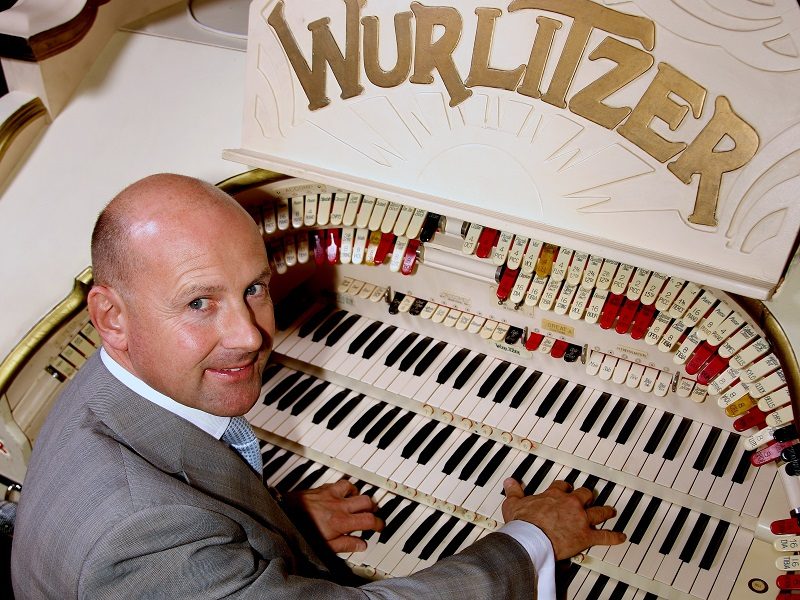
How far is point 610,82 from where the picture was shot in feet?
5.89

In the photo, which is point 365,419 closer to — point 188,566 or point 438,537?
point 438,537

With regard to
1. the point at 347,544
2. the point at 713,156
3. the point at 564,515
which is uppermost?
the point at 713,156

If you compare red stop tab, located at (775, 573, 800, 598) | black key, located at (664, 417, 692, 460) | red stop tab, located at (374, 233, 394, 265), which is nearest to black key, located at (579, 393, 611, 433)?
black key, located at (664, 417, 692, 460)

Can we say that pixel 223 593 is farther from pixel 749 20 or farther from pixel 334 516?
pixel 749 20

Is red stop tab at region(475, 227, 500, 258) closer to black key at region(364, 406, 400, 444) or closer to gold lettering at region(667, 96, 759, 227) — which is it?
gold lettering at region(667, 96, 759, 227)

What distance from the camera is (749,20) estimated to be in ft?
5.36

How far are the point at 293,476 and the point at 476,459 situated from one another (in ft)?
1.88

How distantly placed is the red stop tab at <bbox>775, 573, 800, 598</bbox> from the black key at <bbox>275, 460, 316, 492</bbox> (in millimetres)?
1364

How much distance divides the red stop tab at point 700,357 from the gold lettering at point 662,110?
57 centimetres

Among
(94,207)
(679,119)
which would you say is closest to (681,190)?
(679,119)

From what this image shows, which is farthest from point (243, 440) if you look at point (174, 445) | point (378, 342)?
point (378, 342)

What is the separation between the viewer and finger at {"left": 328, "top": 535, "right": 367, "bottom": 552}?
245 centimetres

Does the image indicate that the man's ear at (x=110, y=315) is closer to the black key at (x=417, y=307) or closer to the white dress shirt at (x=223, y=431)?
the white dress shirt at (x=223, y=431)

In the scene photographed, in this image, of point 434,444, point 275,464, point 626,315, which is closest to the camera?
point 626,315
